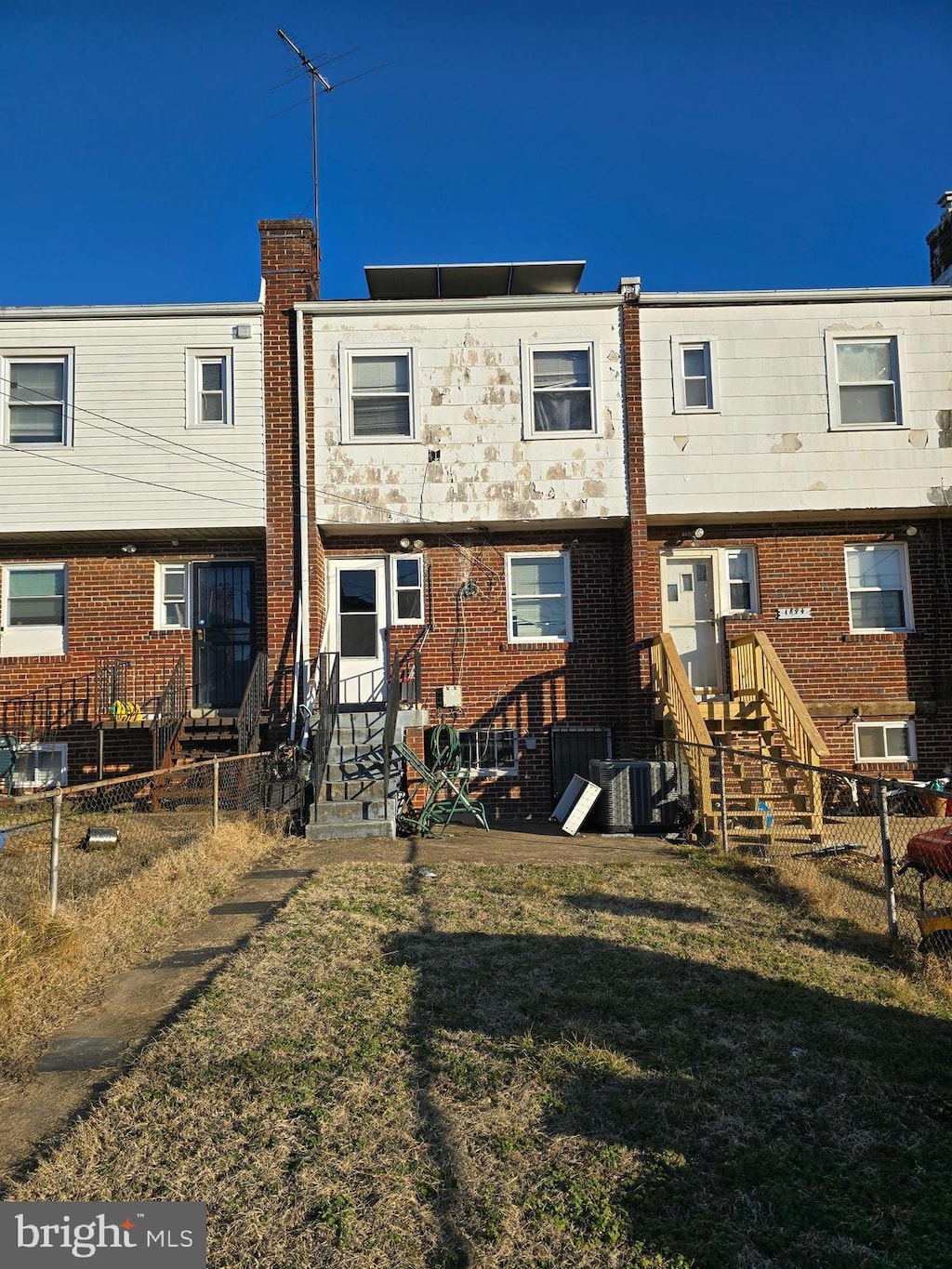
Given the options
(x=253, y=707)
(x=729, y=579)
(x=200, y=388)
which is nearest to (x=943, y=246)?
(x=729, y=579)

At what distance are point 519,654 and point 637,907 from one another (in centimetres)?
685

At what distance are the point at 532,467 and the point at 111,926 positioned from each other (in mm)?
8989

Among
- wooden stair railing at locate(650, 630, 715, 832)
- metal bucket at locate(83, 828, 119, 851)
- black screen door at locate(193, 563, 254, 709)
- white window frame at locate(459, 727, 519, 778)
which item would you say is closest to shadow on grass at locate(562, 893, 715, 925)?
wooden stair railing at locate(650, 630, 715, 832)

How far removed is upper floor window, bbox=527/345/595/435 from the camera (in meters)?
13.4

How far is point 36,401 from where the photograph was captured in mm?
13305

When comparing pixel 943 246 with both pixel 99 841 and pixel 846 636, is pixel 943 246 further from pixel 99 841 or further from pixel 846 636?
pixel 99 841

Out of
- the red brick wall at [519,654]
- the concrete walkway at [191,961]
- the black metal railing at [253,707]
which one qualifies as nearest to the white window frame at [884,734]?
the red brick wall at [519,654]

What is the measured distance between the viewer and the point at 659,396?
13.3m

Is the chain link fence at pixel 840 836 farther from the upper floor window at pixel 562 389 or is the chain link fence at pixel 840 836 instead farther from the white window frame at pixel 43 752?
the white window frame at pixel 43 752

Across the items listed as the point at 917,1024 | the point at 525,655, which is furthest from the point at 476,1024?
the point at 525,655

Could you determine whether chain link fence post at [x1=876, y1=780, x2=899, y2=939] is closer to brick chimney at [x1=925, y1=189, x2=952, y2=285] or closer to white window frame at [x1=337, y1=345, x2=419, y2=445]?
white window frame at [x1=337, y1=345, x2=419, y2=445]

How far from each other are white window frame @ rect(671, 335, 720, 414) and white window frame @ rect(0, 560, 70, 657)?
951 centimetres

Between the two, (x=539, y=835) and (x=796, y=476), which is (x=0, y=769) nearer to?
(x=539, y=835)

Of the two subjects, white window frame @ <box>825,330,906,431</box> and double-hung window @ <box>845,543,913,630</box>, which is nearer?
white window frame @ <box>825,330,906,431</box>
